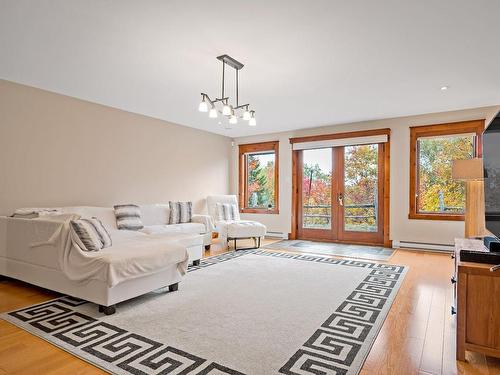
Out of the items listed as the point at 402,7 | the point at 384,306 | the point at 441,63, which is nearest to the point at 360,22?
the point at 402,7

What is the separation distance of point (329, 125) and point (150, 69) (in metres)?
3.95

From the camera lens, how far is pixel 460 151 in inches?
198

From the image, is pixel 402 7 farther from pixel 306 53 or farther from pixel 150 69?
pixel 150 69

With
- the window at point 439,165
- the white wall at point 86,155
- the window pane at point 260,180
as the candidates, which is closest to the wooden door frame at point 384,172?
the window at point 439,165

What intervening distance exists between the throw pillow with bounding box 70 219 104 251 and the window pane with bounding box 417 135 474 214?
5.21 m

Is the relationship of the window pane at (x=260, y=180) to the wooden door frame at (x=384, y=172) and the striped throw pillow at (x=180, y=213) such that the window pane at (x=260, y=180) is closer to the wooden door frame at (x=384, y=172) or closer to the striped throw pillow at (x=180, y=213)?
the wooden door frame at (x=384, y=172)

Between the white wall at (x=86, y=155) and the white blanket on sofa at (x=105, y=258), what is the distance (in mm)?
1152

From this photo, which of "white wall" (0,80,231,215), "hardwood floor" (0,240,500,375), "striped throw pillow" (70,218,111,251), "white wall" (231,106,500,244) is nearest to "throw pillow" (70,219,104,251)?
"striped throw pillow" (70,218,111,251)

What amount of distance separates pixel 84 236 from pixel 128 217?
5.82 feet

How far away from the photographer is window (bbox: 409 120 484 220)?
4.98 m

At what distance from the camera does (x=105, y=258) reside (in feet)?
8.16

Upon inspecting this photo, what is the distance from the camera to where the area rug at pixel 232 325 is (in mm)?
1818

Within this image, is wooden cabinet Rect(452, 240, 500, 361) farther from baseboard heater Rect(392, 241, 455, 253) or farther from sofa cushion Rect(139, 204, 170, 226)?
sofa cushion Rect(139, 204, 170, 226)

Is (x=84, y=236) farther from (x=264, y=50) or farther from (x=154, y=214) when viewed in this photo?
(x=264, y=50)
